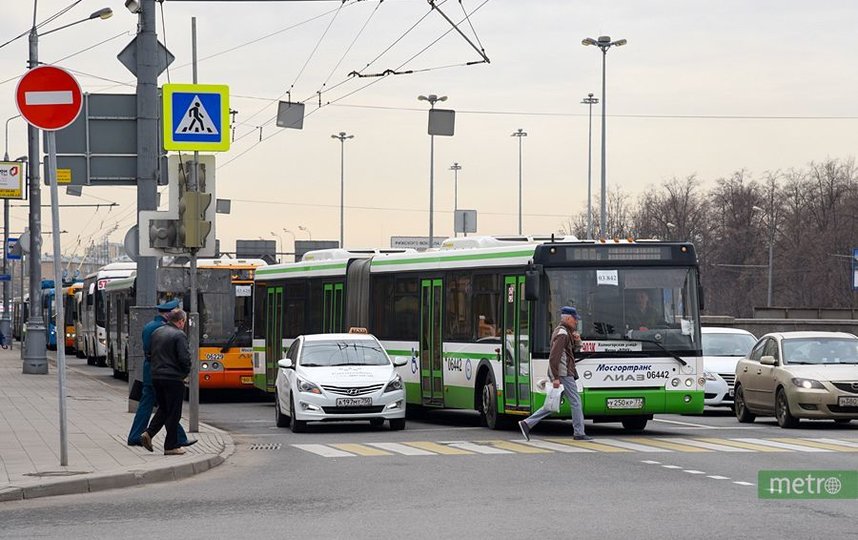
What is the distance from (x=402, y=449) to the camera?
1884cm

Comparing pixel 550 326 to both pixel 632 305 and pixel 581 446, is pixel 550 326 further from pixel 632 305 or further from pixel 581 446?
pixel 581 446

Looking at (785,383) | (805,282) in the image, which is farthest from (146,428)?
(805,282)

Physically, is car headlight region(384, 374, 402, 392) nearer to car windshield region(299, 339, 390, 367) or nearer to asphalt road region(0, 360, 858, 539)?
car windshield region(299, 339, 390, 367)

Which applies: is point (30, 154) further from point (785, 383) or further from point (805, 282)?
point (805, 282)

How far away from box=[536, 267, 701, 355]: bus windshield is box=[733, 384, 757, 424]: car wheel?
13.1 ft

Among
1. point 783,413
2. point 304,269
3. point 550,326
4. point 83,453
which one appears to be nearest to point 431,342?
point 550,326

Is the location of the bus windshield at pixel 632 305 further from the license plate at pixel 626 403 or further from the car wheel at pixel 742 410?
Result: the car wheel at pixel 742 410

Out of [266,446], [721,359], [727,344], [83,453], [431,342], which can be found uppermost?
[431,342]

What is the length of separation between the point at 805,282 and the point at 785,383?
74.3 meters

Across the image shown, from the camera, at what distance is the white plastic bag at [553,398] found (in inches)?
773

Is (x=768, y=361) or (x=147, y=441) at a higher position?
(x=768, y=361)

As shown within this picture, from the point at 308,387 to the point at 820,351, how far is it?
782cm

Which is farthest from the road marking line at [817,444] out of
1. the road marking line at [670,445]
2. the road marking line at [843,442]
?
the road marking line at [670,445]

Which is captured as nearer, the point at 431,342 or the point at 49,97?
the point at 49,97
